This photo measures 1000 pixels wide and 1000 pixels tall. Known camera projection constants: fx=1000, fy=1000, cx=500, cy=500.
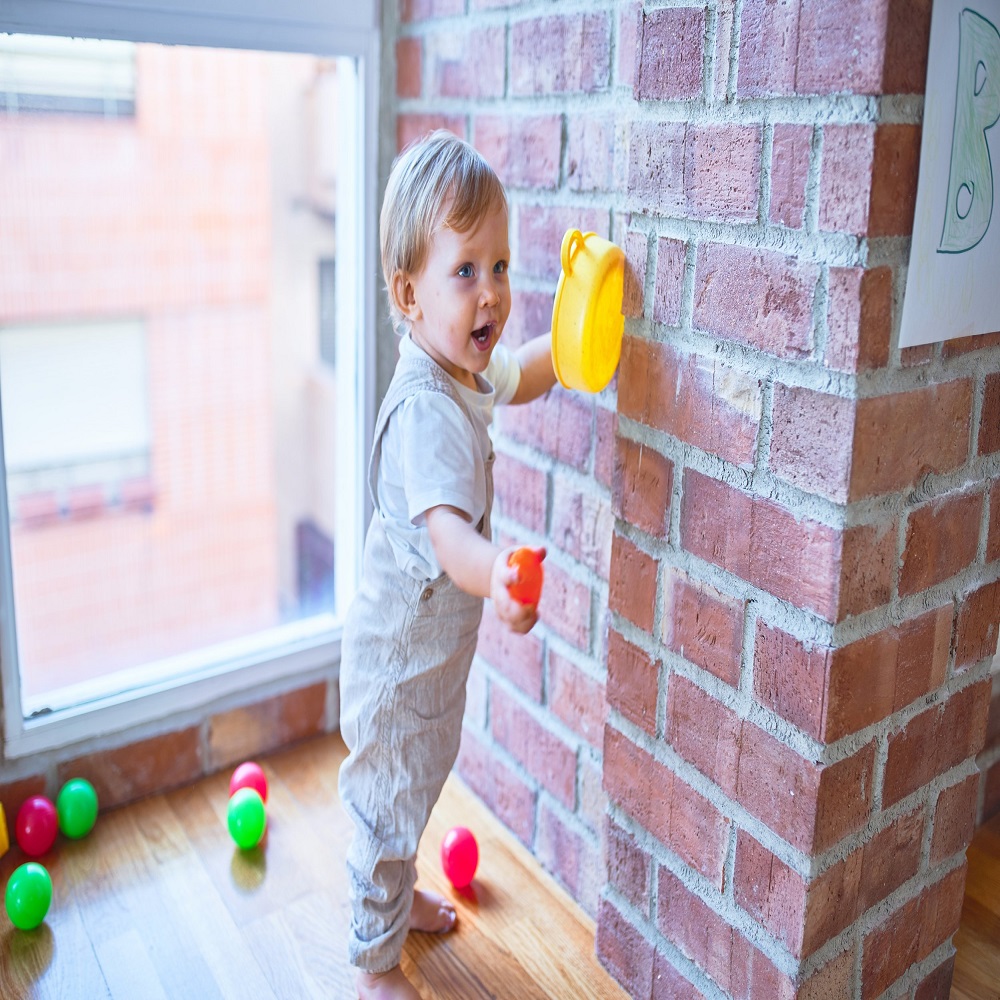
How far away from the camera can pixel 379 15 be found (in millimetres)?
1416

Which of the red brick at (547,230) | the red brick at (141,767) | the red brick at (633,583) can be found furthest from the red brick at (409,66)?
the red brick at (141,767)

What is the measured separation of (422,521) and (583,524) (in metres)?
0.29

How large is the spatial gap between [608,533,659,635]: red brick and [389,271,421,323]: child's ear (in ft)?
1.02

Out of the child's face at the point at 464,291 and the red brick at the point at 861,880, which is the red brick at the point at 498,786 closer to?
the red brick at the point at 861,880

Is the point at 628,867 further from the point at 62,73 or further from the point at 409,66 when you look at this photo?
the point at 62,73

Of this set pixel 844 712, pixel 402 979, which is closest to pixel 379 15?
pixel 844 712

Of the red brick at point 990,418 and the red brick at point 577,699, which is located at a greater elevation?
the red brick at point 990,418

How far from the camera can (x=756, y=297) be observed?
827 millimetres

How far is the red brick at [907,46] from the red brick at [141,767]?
4.09ft

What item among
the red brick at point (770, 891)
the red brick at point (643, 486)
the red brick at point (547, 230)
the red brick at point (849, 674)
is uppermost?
the red brick at point (547, 230)

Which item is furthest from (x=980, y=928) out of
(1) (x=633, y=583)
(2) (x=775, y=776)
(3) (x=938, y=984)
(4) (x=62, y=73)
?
(4) (x=62, y=73)

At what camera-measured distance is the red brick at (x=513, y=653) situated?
132 centimetres

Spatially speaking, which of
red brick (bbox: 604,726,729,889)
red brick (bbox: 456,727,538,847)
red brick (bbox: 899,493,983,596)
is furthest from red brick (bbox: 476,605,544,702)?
red brick (bbox: 899,493,983,596)

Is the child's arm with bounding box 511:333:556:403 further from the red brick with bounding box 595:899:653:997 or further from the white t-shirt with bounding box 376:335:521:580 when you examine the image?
the red brick with bounding box 595:899:653:997
